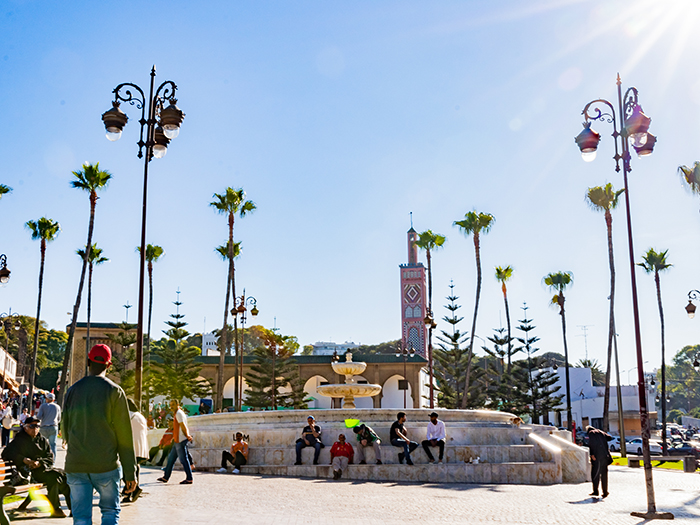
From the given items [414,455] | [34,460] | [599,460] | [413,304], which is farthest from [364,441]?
[413,304]

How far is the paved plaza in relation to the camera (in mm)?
7750

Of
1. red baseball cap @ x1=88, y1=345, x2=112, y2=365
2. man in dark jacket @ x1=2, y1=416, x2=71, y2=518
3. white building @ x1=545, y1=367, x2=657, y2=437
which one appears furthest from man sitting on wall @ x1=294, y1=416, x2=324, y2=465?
white building @ x1=545, y1=367, x2=657, y2=437

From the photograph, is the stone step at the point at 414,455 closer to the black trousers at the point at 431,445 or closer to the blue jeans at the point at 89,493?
the black trousers at the point at 431,445

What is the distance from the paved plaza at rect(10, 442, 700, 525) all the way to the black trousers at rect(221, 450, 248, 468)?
0.73 metres

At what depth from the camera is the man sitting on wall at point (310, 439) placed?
46.1 feet

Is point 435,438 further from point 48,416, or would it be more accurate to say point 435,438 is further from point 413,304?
point 413,304

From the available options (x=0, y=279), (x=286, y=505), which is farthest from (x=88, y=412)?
(x=0, y=279)

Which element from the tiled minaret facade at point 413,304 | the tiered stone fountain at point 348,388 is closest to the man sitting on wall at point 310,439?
the tiered stone fountain at point 348,388

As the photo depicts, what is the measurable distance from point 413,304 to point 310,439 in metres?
83.5

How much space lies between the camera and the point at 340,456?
516 inches

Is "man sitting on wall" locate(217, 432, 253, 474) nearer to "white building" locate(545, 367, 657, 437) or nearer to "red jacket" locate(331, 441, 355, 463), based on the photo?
"red jacket" locate(331, 441, 355, 463)

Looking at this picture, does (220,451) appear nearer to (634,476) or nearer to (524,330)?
Answer: (634,476)

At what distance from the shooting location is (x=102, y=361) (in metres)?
4.46

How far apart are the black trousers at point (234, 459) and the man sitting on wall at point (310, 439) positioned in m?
1.12
